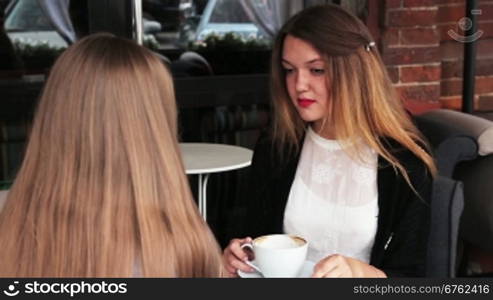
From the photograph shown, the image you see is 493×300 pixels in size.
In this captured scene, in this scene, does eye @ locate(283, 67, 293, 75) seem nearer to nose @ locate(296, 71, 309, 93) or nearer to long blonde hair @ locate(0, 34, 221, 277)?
nose @ locate(296, 71, 309, 93)

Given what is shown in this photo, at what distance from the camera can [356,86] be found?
1673 millimetres

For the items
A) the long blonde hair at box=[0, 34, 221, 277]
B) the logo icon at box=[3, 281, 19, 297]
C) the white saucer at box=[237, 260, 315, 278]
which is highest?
the long blonde hair at box=[0, 34, 221, 277]

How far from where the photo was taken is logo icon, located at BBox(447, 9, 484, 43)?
3.12 m

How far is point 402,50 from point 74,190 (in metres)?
2.65

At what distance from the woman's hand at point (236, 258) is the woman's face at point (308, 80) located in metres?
0.45

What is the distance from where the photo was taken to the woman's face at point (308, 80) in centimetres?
169

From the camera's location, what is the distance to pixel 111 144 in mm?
1018

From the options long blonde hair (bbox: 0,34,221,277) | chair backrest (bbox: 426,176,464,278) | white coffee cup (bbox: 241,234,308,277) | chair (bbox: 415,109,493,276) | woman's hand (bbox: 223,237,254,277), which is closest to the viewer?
long blonde hair (bbox: 0,34,221,277)

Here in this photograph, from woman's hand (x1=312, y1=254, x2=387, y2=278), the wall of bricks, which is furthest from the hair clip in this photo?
the wall of bricks

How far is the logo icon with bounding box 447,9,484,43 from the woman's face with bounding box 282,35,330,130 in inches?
64.8

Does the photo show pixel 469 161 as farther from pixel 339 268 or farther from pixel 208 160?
pixel 339 268

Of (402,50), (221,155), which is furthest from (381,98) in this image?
(402,50)

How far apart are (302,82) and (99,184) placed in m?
0.79

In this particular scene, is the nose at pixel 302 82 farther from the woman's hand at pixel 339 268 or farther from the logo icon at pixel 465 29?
the logo icon at pixel 465 29
